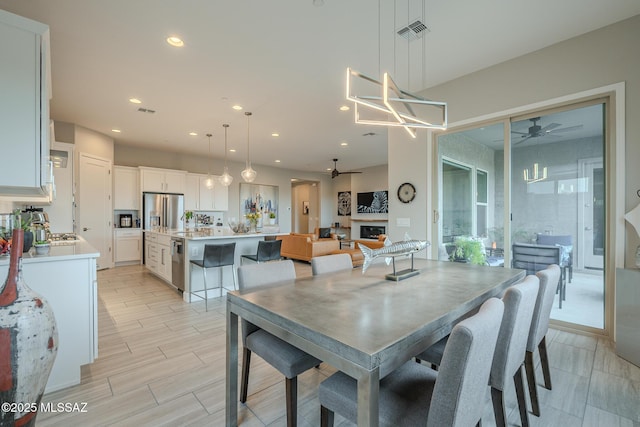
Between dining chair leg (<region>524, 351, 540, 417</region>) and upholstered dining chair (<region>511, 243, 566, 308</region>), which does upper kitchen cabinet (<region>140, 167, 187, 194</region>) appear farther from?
dining chair leg (<region>524, 351, 540, 417</region>)

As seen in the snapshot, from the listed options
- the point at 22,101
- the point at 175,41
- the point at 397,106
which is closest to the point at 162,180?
the point at 175,41

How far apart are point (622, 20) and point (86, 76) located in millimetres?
5638

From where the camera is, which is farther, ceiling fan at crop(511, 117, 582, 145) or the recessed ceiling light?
ceiling fan at crop(511, 117, 582, 145)

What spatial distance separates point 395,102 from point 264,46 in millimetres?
1469

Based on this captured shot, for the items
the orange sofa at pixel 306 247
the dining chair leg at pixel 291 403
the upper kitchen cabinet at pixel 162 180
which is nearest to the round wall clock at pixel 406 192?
the orange sofa at pixel 306 247

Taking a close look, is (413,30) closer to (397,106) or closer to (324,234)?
(397,106)

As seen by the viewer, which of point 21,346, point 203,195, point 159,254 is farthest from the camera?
point 203,195

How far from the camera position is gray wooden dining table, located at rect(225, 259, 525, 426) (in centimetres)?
89

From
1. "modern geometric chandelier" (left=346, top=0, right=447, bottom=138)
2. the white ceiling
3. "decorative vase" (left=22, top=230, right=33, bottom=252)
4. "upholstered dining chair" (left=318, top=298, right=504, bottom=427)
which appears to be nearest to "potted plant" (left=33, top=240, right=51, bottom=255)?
"decorative vase" (left=22, top=230, right=33, bottom=252)

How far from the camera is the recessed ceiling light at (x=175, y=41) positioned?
2703mm

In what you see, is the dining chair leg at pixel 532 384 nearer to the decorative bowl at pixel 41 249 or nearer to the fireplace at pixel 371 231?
the decorative bowl at pixel 41 249

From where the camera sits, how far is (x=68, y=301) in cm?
202

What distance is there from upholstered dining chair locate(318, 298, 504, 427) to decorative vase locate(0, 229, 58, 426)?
121 centimetres

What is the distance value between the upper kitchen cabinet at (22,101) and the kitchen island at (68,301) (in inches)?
21.1
